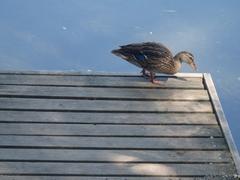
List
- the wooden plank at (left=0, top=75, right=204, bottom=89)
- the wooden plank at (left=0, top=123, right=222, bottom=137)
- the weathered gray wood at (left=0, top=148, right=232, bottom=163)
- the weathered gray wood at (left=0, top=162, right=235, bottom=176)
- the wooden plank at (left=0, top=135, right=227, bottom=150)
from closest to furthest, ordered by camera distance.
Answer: the weathered gray wood at (left=0, top=162, right=235, bottom=176) < the weathered gray wood at (left=0, top=148, right=232, bottom=163) < the wooden plank at (left=0, top=135, right=227, bottom=150) < the wooden plank at (left=0, top=123, right=222, bottom=137) < the wooden plank at (left=0, top=75, right=204, bottom=89)

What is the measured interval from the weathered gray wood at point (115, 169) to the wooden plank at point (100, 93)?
0.80 meters

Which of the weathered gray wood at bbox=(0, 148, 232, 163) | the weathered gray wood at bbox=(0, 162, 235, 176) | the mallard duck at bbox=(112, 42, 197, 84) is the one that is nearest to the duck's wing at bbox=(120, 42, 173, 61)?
the mallard duck at bbox=(112, 42, 197, 84)

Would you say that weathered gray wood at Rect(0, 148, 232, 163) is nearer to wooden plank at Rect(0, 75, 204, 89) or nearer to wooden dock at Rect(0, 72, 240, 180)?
wooden dock at Rect(0, 72, 240, 180)

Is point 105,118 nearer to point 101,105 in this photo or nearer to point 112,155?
point 101,105

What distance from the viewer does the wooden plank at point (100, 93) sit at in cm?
436

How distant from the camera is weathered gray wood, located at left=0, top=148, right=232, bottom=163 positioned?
3.72 metres

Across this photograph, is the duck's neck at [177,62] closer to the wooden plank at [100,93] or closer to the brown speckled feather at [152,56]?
the brown speckled feather at [152,56]

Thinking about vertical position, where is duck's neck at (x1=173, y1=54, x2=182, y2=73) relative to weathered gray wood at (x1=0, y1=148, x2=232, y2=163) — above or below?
above

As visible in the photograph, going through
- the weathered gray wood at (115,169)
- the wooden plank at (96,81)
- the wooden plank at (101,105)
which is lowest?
the weathered gray wood at (115,169)

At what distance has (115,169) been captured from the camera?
145 inches

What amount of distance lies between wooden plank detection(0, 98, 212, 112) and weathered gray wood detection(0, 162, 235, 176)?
0.63 metres

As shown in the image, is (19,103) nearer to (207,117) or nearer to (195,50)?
(207,117)

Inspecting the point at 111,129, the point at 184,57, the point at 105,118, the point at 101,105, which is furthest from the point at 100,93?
the point at 184,57

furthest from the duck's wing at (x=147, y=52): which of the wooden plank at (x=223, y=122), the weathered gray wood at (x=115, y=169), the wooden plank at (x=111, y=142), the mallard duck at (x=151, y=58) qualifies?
the weathered gray wood at (x=115, y=169)
